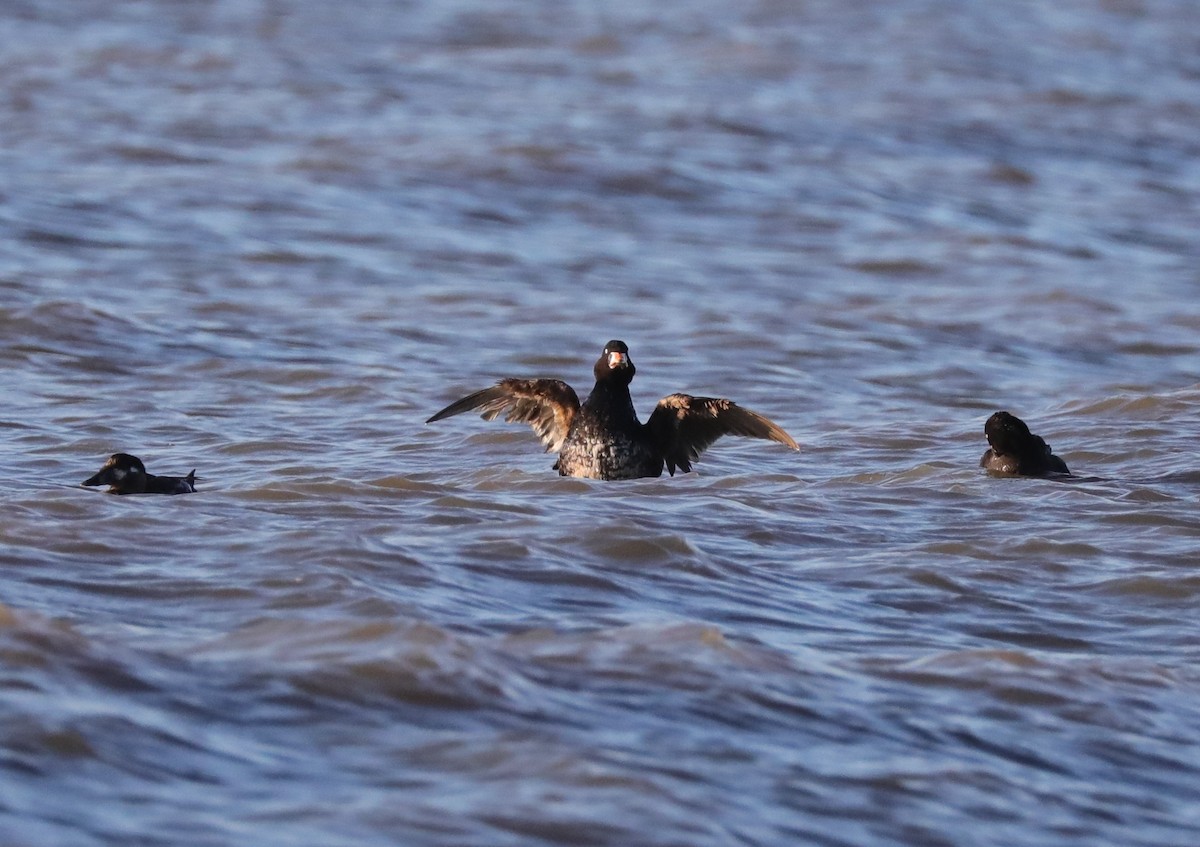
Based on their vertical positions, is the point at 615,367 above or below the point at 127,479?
above

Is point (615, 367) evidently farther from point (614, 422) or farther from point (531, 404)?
point (531, 404)

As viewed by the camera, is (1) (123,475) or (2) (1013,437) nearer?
(1) (123,475)

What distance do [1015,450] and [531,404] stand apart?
9.12 feet

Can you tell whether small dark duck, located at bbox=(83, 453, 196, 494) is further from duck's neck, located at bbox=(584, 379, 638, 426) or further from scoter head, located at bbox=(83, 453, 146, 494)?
duck's neck, located at bbox=(584, 379, 638, 426)

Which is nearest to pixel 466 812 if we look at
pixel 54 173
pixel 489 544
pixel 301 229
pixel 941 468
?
pixel 489 544

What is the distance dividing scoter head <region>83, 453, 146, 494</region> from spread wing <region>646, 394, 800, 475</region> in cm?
299

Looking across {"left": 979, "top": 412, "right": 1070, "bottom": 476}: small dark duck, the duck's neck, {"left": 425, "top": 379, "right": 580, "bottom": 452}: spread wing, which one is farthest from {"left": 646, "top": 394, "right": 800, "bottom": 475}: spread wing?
{"left": 979, "top": 412, "right": 1070, "bottom": 476}: small dark duck

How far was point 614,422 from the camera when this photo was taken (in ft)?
35.5

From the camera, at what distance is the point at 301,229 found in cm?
1889

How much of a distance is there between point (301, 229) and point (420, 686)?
12.8 m

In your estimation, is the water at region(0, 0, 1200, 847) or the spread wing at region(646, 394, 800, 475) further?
the spread wing at region(646, 394, 800, 475)

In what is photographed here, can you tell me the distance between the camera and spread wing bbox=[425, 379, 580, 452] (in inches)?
441

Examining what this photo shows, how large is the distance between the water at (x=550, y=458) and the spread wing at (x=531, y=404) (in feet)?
0.98

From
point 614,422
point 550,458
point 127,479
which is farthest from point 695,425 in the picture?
point 127,479
